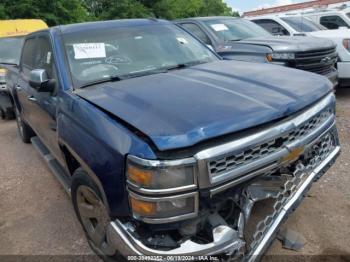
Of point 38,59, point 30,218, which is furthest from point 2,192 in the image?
point 38,59

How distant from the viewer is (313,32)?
845cm

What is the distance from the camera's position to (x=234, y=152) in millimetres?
2066

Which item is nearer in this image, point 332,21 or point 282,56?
point 282,56

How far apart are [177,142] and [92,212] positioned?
121cm

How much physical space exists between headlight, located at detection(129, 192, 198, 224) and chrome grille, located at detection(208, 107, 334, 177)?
0.65 ft

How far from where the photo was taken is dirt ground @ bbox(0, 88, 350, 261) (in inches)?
115

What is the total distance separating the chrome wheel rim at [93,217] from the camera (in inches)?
103

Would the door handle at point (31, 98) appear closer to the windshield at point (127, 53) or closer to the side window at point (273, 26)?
the windshield at point (127, 53)

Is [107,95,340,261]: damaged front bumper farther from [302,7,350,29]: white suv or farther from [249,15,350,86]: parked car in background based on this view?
[302,7,350,29]: white suv

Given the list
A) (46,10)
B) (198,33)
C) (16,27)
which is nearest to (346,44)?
(198,33)

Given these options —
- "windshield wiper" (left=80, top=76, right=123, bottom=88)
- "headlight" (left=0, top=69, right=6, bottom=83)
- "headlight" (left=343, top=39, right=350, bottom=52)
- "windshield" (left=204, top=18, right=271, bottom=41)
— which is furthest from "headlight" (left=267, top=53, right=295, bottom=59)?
"headlight" (left=0, top=69, right=6, bottom=83)

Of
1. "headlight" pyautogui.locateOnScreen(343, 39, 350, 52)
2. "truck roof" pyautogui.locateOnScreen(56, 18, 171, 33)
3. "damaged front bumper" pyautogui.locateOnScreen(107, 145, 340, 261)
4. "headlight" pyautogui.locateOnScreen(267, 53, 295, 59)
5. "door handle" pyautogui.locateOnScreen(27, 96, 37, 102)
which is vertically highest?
"truck roof" pyautogui.locateOnScreen(56, 18, 171, 33)

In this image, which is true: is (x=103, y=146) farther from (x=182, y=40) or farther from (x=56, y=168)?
(x=182, y=40)

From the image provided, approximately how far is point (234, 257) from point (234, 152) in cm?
63
